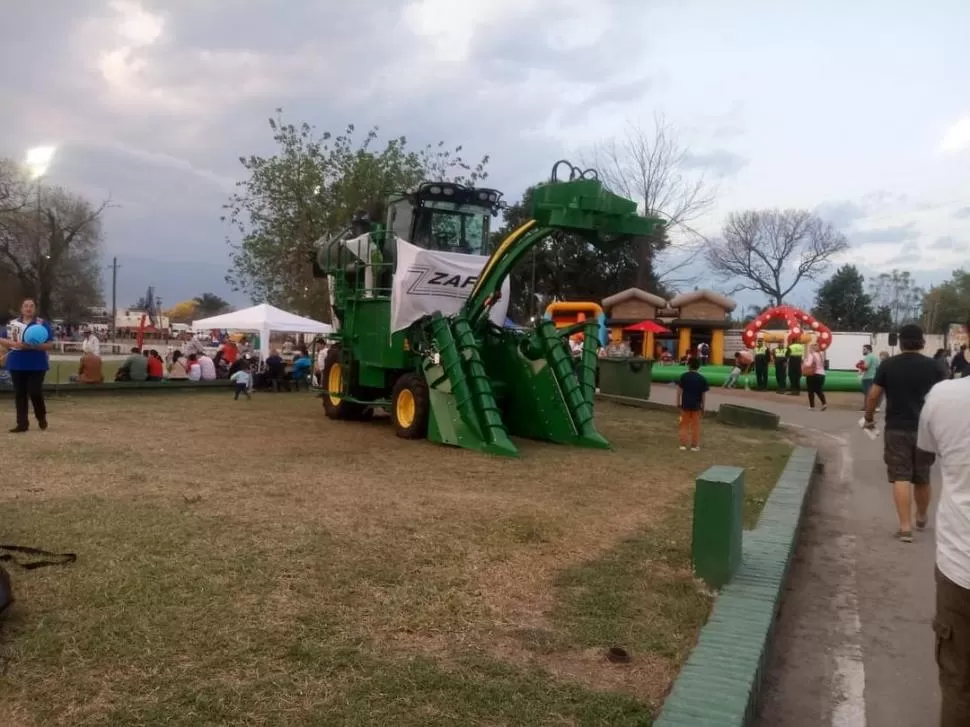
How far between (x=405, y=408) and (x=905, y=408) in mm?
6694

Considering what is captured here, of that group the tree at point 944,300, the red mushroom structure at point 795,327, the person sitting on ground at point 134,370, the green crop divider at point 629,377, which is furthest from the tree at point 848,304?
the person sitting on ground at point 134,370

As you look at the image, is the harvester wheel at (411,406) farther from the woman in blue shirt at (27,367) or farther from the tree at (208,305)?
the tree at (208,305)

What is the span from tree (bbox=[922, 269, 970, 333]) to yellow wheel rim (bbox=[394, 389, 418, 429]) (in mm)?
68256

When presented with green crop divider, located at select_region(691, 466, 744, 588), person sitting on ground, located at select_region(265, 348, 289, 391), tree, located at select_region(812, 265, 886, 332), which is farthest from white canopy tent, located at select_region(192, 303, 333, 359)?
tree, located at select_region(812, 265, 886, 332)

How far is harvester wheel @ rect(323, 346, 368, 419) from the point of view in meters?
14.3

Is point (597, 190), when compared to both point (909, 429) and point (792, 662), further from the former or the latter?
point (792, 662)

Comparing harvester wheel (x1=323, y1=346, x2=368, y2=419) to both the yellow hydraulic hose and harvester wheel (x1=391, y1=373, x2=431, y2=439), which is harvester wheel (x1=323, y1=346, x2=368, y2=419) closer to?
harvester wheel (x1=391, y1=373, x2=431, y2=439)

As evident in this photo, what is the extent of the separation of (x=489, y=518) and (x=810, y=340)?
22.4 metres

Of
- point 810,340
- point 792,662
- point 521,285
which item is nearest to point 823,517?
point 792,662

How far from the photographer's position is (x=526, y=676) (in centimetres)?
380

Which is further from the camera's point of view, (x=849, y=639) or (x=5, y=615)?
(x=849, y=639)

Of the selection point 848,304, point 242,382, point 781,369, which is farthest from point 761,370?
point 848,304

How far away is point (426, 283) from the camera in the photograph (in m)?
11.7

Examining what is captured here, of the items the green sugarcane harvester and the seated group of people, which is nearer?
the green sugarcane harvester
